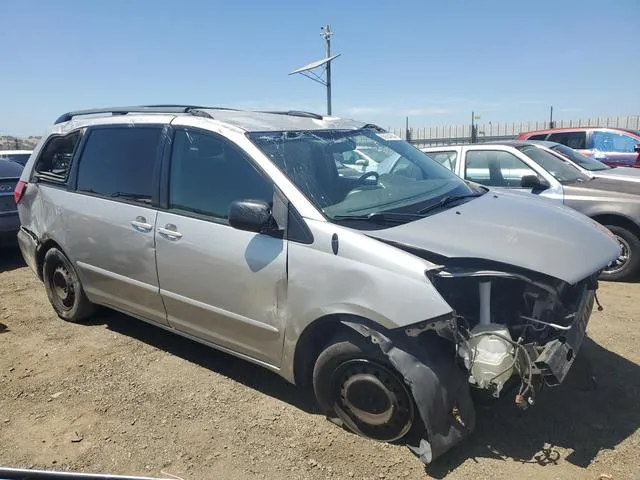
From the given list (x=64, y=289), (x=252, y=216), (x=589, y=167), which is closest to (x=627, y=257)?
(x=589, y=167)

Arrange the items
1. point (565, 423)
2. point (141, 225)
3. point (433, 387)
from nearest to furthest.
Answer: point (433, 387), point (565, 423), point (141, 225)

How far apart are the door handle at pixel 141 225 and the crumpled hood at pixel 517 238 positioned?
175 centimetres

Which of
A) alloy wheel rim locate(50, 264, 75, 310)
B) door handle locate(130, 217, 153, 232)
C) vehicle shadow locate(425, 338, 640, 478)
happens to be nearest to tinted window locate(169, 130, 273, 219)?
door handle locate(130, 217, 153, 232)

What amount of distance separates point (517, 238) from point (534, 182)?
347cm

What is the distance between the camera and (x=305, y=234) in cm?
293

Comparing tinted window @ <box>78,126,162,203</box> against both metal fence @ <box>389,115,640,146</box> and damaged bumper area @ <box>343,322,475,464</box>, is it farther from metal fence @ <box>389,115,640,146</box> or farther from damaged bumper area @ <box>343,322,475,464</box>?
metal fence @ <box>389,115,640,146</box>

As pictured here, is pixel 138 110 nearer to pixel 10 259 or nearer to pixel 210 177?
pixel 210 177

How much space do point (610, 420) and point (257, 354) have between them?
7.06 ft

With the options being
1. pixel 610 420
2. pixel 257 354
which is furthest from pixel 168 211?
pixel 610 420

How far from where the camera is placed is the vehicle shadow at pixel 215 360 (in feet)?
11.5

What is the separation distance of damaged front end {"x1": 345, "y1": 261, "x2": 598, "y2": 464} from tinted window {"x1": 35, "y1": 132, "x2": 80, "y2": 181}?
323 centimetres

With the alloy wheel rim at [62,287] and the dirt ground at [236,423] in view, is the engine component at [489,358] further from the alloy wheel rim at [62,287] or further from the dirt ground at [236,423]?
the alloy wheel rim at [62,287]

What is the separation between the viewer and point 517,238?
2.86 metres

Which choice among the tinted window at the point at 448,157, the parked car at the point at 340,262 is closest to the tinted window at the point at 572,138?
the tinted window at the point at 448,157
